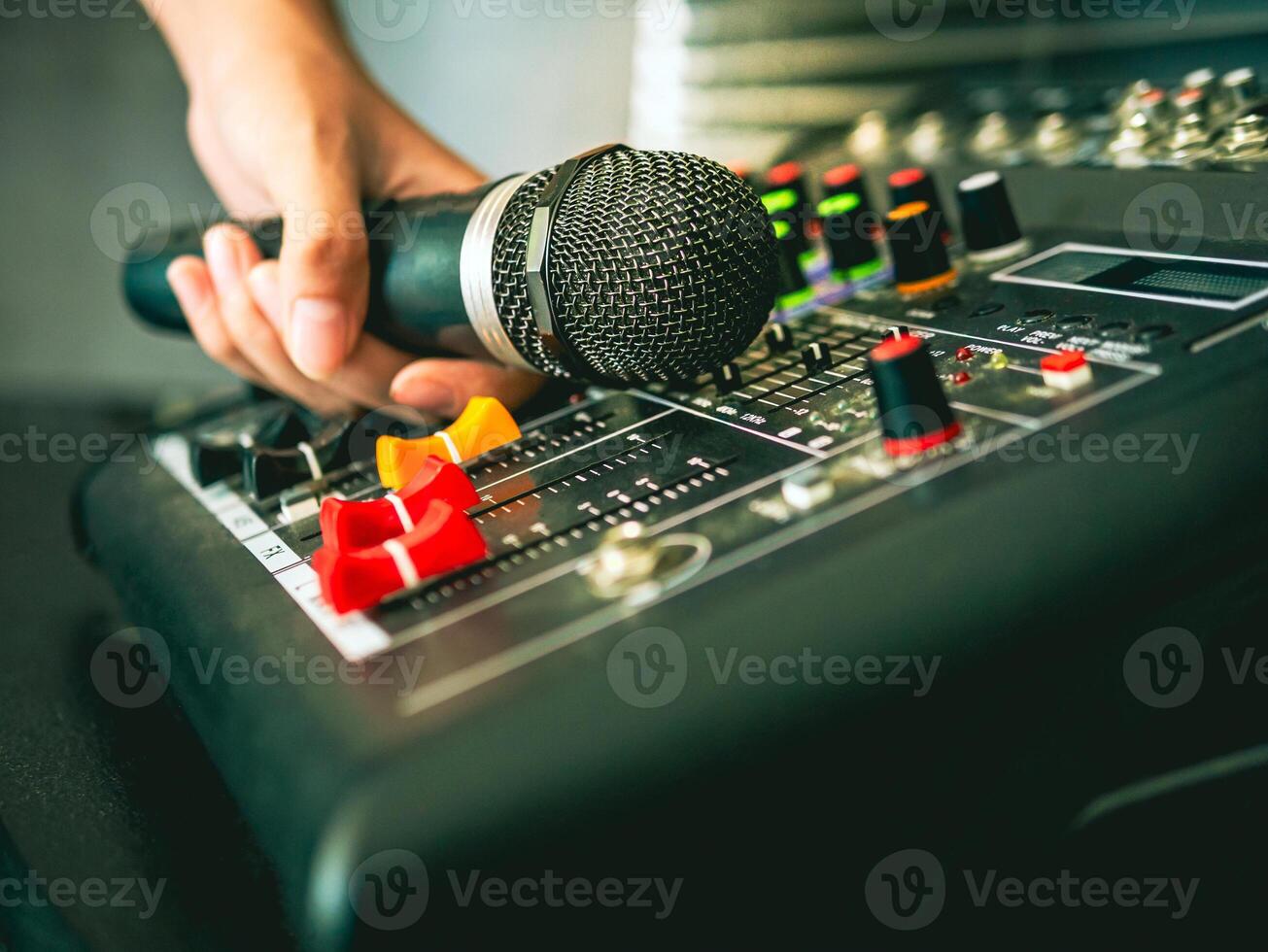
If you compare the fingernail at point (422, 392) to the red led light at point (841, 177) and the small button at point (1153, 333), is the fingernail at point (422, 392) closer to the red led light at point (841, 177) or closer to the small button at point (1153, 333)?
the red led light at point (841, 177)

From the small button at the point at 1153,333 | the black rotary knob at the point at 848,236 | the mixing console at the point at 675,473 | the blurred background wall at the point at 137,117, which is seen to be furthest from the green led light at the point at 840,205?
the blurred background wall at the point at 137,117

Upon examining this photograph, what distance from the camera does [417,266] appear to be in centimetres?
100

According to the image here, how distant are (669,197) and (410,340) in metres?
0.37

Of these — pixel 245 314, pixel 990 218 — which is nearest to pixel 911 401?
pixel 990 218

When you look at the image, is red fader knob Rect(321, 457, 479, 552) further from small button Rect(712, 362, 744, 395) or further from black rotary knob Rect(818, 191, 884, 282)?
black rotary knob Rect(818, 191, 884, 282)

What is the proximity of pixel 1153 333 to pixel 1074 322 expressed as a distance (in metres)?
0.08

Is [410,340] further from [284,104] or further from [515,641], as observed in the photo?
[515,641]

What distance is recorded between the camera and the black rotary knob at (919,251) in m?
1.00

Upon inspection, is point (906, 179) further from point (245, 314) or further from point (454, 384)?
point (245, 314)

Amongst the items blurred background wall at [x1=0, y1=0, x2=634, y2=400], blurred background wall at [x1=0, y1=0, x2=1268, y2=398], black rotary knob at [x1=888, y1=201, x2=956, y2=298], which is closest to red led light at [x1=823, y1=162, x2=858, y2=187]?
black rotary knob at [x1=888, y1=201, x2=956, y2=298]

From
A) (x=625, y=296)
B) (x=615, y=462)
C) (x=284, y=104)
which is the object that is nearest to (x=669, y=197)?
(x=625, y=296)

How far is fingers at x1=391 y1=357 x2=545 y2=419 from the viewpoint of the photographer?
1025 mm

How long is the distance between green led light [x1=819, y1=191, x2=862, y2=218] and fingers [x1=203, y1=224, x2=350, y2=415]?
0.49 meters

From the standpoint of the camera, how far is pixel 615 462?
82 cm
